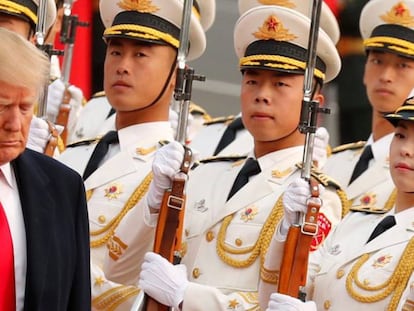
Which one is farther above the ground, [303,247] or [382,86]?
[382,86]

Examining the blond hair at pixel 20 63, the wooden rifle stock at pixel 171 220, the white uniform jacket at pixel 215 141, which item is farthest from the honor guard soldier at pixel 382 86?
the blond hair at pixel 20 63

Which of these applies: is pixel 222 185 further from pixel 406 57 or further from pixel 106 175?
pixel 406 57

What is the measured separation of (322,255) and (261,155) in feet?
1.91

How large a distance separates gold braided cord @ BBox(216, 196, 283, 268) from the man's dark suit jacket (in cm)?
159

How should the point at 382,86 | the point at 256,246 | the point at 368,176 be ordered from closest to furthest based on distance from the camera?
the point at 256,246 → the point at 368,176 → the point at 382,86

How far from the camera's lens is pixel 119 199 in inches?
314

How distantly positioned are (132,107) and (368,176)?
1454 millimetres

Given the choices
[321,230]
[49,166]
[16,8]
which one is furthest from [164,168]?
[49,166]

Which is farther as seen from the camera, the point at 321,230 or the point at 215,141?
the point at 215,141

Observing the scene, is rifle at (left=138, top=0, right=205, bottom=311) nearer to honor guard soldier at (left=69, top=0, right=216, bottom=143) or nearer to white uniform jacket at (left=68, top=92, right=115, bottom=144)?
honor guard soldier at (left=69, top=0, right=216, bottom=143)

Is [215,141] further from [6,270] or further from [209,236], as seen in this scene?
[6,270]

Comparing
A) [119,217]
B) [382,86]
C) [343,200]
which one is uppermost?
[382,86]

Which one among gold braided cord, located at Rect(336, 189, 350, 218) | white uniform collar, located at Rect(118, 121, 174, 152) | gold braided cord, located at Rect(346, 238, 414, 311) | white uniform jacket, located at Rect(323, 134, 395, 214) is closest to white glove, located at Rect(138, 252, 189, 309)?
gold braided cord, located at Rect(346, 238, 414, 311)

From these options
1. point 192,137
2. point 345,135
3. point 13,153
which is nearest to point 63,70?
point 192,137
